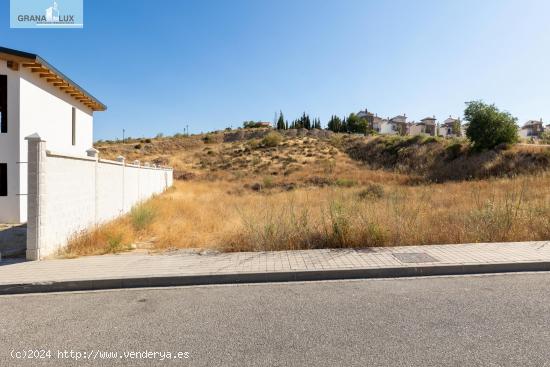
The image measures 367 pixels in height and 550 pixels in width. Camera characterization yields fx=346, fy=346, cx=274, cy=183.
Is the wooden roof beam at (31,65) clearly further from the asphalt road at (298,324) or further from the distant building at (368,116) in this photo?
the distant building at (368,116)

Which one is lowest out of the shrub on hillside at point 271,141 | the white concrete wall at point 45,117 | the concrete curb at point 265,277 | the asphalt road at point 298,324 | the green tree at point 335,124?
the asphalt road at point 298,324

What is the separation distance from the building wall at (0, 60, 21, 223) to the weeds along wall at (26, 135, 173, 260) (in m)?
3.07

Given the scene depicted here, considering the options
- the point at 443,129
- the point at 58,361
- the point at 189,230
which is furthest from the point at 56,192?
the point at 443,129

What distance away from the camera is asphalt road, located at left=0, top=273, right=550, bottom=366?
3.34 m

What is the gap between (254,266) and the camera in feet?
20.1

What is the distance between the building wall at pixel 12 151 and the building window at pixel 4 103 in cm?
20

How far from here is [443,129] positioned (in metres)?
98.5

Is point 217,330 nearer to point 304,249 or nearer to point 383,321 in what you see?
point 383,321

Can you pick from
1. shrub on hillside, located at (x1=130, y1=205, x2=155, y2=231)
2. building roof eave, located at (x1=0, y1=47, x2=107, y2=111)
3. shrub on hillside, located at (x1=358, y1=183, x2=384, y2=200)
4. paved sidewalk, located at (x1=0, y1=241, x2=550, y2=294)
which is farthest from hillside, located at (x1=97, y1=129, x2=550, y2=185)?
paved sidewalk, located at (x1=0, y1=241, x2=550, y2=294)

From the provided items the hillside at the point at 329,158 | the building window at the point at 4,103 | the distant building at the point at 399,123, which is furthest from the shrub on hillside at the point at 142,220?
the distant building at the point at 399,123

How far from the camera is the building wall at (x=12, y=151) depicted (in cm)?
1150

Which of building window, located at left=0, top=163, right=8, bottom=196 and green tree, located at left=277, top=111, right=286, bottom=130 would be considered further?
green tree, located at left=277, top=111, right=286, bottom=130

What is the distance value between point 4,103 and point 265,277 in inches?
479

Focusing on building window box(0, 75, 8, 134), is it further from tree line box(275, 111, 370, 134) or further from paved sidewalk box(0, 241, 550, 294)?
tree line box(275, 111, 370, 134)
